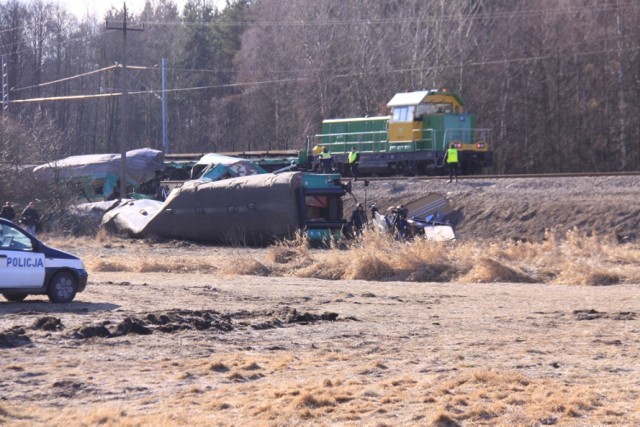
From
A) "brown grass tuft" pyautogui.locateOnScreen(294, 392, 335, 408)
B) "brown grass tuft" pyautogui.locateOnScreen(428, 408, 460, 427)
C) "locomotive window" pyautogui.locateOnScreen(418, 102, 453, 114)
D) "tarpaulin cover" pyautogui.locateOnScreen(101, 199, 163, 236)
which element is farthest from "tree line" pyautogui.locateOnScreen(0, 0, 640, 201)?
"brown grass tuft" pyautogui.locateOnScreen(428, 408, 460, 427)

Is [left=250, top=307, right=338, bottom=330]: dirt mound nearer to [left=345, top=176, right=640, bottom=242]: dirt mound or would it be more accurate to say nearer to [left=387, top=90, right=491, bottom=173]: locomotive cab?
[left=345, top=176, right=640, bottom=242]: dirt mound

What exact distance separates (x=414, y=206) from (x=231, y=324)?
865 inches

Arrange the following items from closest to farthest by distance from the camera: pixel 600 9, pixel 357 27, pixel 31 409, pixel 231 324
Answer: pixel 31 409
pixel 231 324
pixel 600 9
pixel 357 27

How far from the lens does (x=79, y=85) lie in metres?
97.8

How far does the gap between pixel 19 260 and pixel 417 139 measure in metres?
31.3

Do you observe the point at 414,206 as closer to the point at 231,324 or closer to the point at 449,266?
the point at 449,266

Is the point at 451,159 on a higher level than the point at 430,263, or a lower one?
higher

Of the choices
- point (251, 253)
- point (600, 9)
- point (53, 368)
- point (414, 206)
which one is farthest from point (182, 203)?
point (600, 9)

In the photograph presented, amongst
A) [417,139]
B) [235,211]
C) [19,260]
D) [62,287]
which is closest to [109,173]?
[417,139]

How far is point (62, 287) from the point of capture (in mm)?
16781

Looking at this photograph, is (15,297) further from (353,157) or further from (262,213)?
(353,157)

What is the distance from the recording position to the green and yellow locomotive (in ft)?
146

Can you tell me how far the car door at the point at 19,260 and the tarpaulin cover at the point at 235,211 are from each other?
16.6 meters

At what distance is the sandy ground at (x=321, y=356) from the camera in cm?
892
